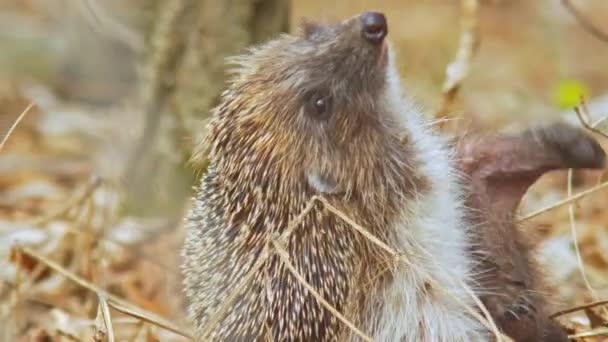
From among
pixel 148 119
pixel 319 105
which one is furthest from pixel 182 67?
pixel 319 105

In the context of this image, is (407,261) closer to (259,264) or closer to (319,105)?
(259,264)

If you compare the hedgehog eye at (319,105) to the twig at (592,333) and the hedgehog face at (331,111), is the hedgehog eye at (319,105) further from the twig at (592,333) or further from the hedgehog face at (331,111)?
the twig at (592,333)

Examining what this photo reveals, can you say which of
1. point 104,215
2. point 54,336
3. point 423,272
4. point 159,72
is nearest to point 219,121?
point 423,272

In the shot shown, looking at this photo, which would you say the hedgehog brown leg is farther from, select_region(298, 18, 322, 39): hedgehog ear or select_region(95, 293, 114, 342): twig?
select_region(95, 293, 114, 342): twig

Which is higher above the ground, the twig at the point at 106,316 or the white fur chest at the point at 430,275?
the twig at the point at 106,316

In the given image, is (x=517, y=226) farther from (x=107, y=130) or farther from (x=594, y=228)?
(x=107, y=130)

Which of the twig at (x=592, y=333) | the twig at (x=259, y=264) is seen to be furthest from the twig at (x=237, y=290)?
the twig at (x=592, y=333)
